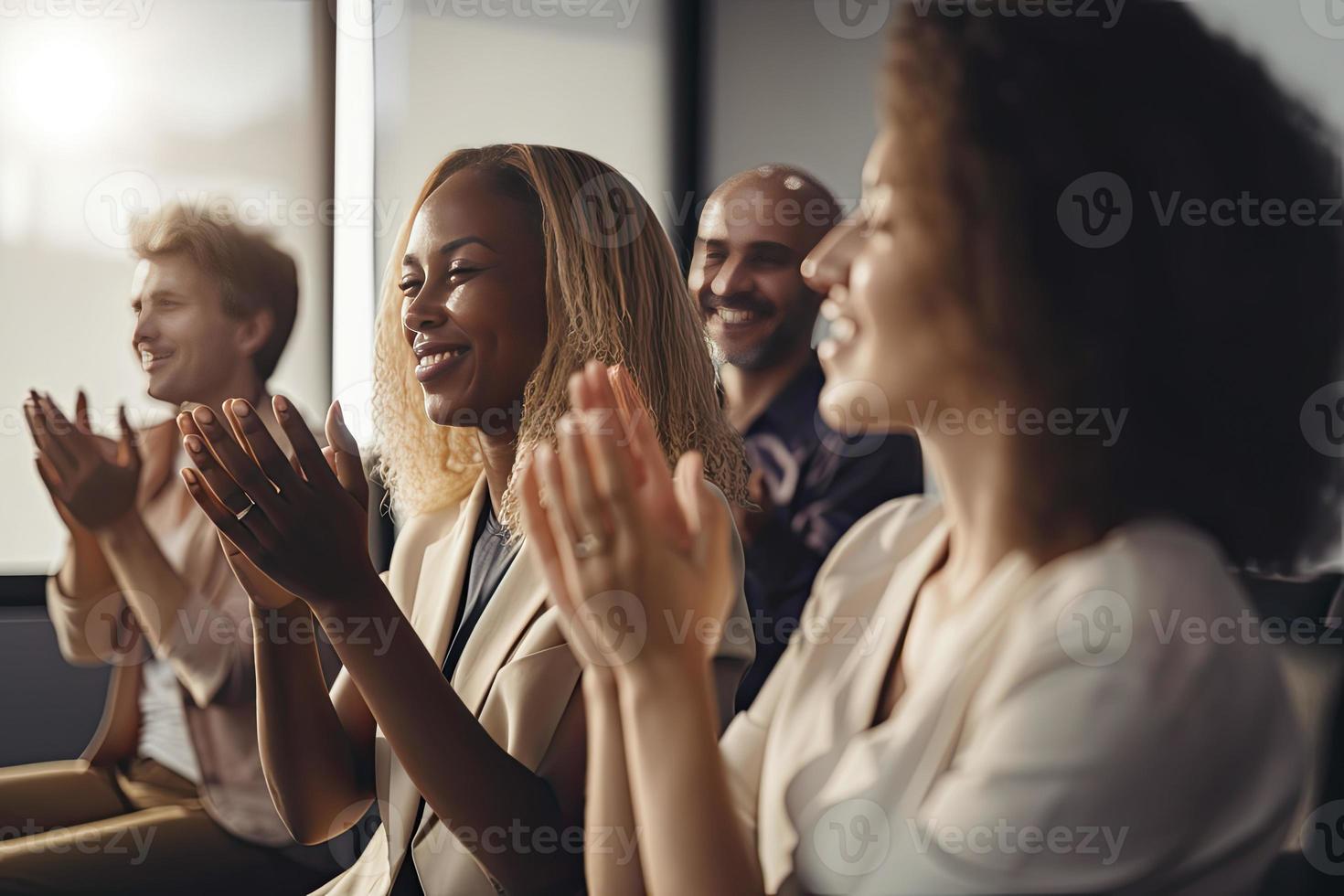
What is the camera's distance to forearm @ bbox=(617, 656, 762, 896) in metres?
0.56

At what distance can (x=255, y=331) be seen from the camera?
1315 millimetres

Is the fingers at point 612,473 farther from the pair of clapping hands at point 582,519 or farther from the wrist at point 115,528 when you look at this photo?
the wrist at point 115,528

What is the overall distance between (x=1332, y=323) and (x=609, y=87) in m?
0.93

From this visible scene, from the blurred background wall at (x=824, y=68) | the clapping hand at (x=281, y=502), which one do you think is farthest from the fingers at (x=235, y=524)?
the blurred background wall at (x=824, y=68)

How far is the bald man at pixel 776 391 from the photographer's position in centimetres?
81

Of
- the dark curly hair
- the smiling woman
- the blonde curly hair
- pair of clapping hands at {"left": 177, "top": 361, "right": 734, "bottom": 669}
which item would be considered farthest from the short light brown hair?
the dark curly hair

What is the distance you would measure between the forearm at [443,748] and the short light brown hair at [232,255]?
0.70 meters

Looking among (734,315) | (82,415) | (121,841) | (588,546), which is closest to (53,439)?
(82,415)

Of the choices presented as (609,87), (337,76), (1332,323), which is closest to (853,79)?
(1332,323)

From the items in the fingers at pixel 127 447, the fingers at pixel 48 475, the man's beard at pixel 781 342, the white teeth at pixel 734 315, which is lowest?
the fingers at pixel 48 475

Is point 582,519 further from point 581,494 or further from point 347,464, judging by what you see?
point 347,464

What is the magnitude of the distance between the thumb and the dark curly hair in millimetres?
512

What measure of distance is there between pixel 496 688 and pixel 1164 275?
495 mm

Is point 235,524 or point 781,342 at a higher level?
point 781,342
